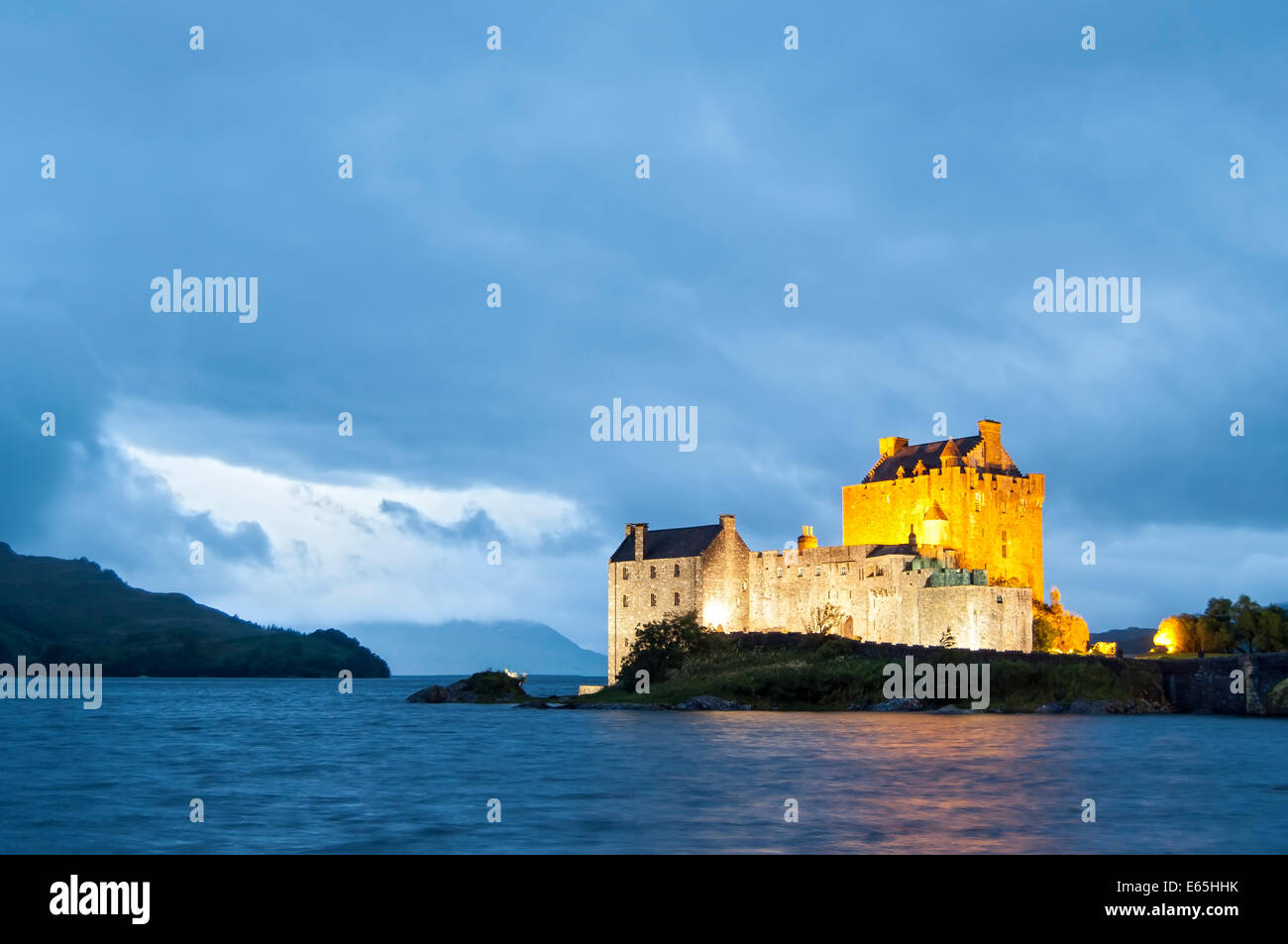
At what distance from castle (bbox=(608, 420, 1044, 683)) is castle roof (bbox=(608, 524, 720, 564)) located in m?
0.09

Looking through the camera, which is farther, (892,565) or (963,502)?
(963,502)

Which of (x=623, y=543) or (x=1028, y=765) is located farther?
(x=623, y=543)

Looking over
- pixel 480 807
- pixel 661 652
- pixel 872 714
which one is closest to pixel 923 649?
pixel 872 714

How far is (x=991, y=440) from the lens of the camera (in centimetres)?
8394

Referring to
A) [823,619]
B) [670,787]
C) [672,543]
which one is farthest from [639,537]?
[670,787]

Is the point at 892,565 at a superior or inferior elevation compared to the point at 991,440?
inferior

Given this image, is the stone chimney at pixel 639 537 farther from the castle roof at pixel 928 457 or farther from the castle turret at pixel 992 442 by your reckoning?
the castle turret at pixel 992 442

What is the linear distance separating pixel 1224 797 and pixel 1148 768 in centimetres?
552

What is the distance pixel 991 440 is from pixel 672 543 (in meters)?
24.2

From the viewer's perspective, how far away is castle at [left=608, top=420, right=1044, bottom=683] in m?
63.6

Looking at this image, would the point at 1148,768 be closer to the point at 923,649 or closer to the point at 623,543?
the point at 923,649

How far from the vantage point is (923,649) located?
2393 inches

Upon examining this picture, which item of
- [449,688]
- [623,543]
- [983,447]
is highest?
[983,447]

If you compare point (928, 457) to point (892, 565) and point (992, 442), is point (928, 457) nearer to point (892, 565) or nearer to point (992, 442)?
point (992, 442)
